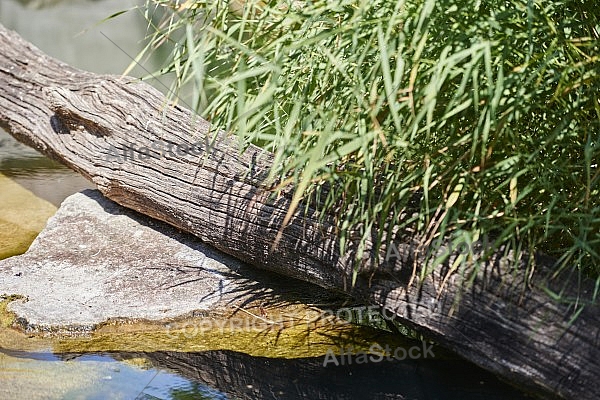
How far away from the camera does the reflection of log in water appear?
1980mm

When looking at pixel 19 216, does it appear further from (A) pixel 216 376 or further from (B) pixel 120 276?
(A) pixel 216 376

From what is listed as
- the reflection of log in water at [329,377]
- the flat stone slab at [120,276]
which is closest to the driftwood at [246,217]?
the flat stone slab at [120,276]

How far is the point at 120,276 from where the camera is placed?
97.3 inches

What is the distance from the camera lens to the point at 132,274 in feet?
8.14

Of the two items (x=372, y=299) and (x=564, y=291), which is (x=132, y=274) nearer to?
(x=372, y=299)

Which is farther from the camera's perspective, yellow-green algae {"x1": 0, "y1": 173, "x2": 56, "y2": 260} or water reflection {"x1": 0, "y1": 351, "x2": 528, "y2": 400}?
yellow-green algae {"x1": 0, "y1": 173, "x2": 56, "y2": 260}

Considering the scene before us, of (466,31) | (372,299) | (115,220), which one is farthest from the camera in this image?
(115,220)

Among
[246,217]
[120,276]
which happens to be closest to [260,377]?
[246,217]

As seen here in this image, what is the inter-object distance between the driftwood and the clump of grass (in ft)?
0.37

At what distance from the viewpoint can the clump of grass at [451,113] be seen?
159cm

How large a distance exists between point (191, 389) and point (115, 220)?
0.90 meters

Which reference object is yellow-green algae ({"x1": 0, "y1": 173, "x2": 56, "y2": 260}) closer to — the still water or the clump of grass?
the still water

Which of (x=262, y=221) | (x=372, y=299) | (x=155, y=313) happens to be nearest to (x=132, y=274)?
(x=155, y=313)

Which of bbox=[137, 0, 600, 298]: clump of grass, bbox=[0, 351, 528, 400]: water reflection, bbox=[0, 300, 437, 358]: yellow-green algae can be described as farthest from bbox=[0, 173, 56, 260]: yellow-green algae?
bbox=[137, 0, 600, 298]: clump of grass
